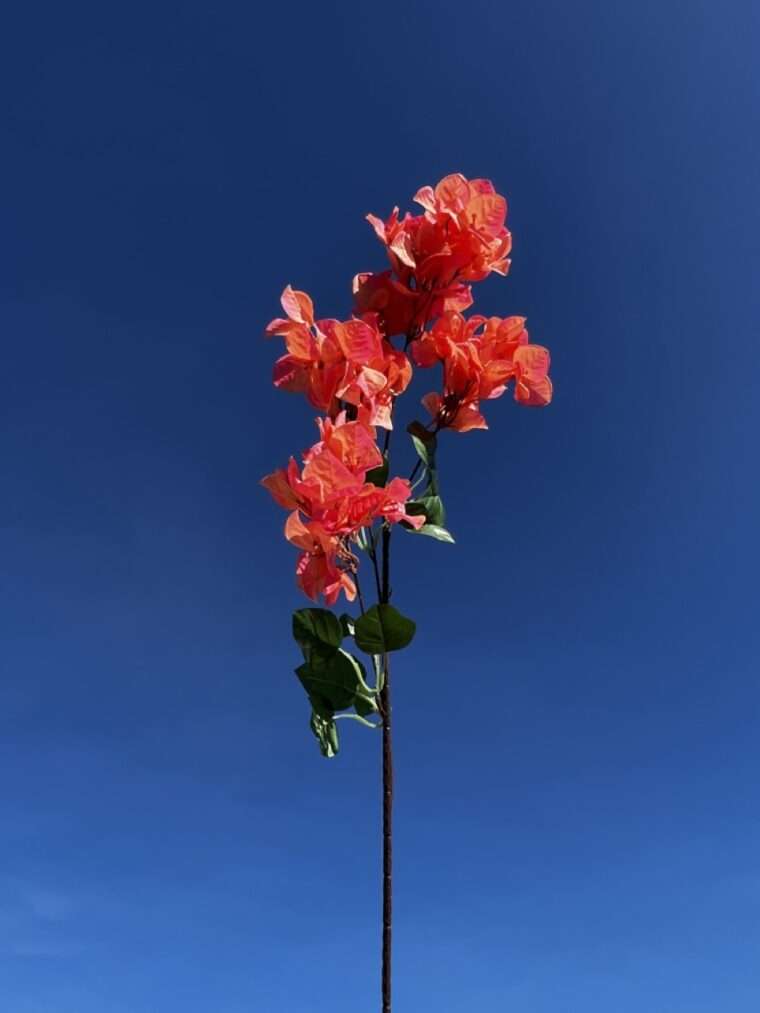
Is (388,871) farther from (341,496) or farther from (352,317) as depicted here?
(352,317)

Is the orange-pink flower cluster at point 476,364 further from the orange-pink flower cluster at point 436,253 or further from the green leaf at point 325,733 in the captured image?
the green leaf at point 325,733

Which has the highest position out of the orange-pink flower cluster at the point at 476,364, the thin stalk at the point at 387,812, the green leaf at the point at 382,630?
the orange-pink flower cluster at the point at 476,364

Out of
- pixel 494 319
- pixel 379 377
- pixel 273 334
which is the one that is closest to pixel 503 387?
pixel 494 319

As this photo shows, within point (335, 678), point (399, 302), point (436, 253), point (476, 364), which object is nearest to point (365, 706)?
point (335, 678)

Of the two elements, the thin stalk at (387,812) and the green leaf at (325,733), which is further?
the green leaf at (325,733)

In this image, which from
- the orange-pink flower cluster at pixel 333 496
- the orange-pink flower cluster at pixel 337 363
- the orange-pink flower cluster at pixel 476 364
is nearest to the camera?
the orange-pink flower cluster at pixel 333 496

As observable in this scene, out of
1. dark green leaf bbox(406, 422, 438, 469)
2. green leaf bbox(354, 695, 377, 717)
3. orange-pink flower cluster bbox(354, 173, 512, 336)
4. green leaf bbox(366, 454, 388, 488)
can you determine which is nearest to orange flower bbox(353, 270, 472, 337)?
orange-pink flower cluster bbox(354, 173, 512, 336)

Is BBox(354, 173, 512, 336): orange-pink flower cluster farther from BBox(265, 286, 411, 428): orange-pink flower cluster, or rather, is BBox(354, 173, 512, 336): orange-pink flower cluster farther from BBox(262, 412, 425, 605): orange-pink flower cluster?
BBox(262, 412, 425, 605): orange-pink flower cluster

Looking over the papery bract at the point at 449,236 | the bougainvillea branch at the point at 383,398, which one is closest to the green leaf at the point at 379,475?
the bougainvillea branch at the point at 383,398

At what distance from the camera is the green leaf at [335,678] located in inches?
71.8

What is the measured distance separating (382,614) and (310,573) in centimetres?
18

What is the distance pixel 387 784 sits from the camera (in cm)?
168

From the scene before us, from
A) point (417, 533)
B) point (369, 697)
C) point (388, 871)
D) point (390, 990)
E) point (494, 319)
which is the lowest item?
point (390, 990)

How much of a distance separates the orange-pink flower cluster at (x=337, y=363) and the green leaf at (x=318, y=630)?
0.42 metres
